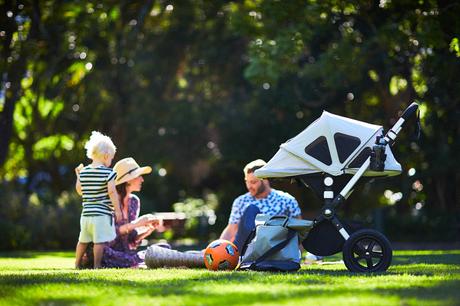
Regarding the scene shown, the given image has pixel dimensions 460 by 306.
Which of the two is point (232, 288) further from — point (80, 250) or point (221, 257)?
point (80, 250)

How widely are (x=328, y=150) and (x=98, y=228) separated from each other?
10.1 feet

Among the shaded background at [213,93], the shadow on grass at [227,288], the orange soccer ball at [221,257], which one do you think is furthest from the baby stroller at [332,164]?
the shaded background at [213,93]

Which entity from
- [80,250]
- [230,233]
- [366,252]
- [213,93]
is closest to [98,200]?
[80,250]

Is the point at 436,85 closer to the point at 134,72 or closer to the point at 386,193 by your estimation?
the point at 386,193

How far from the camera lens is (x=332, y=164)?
9.21 m

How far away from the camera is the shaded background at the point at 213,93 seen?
18.7 metres

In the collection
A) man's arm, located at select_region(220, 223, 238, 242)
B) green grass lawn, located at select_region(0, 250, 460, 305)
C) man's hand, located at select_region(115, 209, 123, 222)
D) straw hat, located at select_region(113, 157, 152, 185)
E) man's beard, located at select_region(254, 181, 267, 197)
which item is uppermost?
straw hat, located at select_region(113, 157, 152, 185)

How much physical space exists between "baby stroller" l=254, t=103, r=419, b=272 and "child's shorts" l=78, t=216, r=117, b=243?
2.21 meters

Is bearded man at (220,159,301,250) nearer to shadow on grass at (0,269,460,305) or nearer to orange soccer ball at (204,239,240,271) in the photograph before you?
orange soccer ball at (204,239,240,271)

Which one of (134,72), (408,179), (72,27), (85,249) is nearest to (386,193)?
(408,179)

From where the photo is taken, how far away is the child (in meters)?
10.3

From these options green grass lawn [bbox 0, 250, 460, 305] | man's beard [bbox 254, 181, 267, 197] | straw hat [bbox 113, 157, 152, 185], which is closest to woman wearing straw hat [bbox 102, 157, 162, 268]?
straw hat [bbox 113, 157, 152, 185]

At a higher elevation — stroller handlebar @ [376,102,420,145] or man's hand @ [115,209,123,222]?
stroller handlebar @ [376,102,420,145]

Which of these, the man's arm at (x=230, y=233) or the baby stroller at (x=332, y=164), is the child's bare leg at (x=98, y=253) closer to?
the man's arm at (x=230, y=233)
